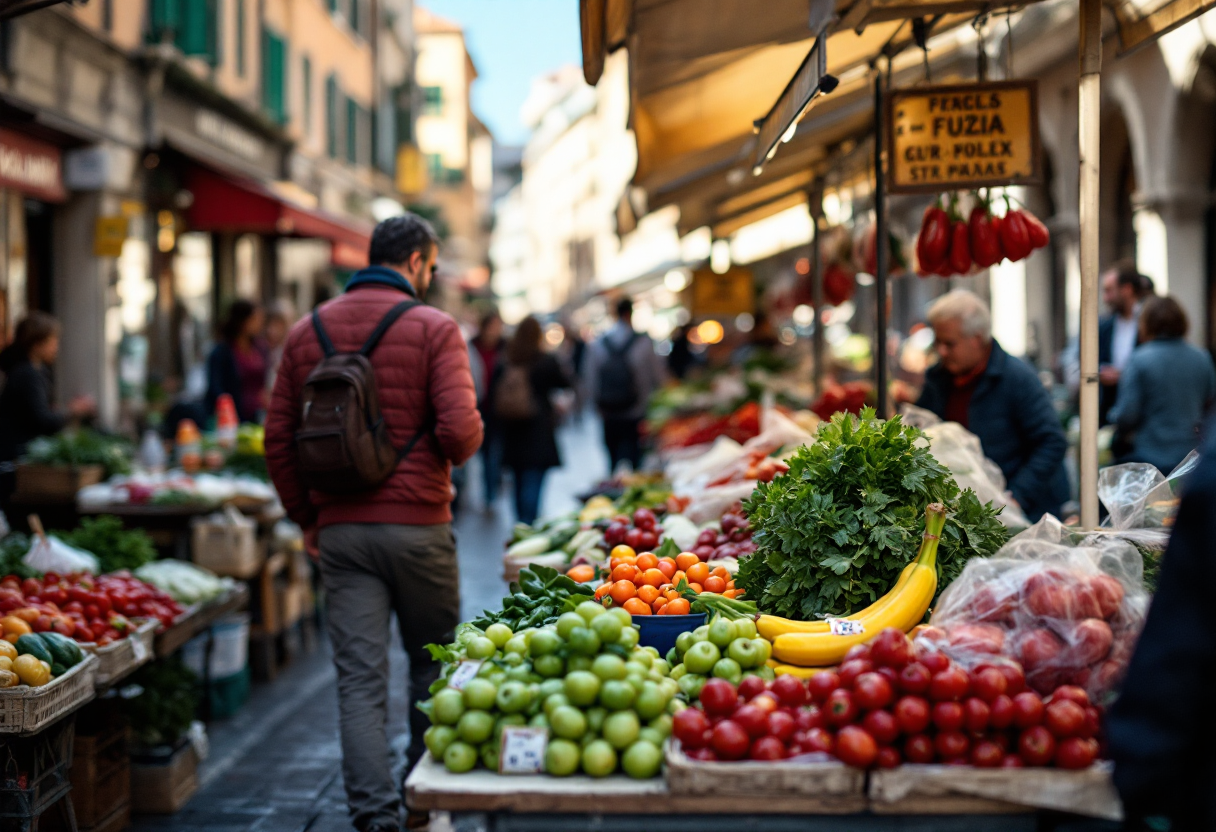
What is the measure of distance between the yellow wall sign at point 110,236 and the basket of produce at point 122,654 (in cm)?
778

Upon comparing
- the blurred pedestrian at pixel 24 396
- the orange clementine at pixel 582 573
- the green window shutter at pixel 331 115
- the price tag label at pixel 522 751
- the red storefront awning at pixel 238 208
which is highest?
the green window shutter at pixel 331 115

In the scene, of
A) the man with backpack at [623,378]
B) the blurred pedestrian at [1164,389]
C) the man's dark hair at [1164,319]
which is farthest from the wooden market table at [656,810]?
the man with backpack at [623,378]

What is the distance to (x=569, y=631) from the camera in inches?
122

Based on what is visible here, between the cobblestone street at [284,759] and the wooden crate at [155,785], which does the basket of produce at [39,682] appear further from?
the cobblestone street at [284,759]

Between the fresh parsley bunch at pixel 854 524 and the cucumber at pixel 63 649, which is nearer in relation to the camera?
the fresh parsley bunch at pixel 854 524

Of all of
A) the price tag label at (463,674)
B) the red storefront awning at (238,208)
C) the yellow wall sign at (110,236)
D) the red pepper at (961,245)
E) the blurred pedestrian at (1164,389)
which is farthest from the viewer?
the red storefront awning at (238,208)

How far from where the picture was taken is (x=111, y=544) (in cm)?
614

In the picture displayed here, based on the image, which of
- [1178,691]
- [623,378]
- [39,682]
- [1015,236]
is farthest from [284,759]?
[623,378]

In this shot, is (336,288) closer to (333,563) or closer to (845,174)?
(845,174)

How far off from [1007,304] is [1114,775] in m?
→ 14.6

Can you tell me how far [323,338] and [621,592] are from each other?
5.18ft

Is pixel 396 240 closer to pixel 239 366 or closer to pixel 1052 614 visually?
pixel 1052 614

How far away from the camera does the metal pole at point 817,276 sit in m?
9.09

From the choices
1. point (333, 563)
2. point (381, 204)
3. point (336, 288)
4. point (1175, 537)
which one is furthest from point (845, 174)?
point (381, 204)
